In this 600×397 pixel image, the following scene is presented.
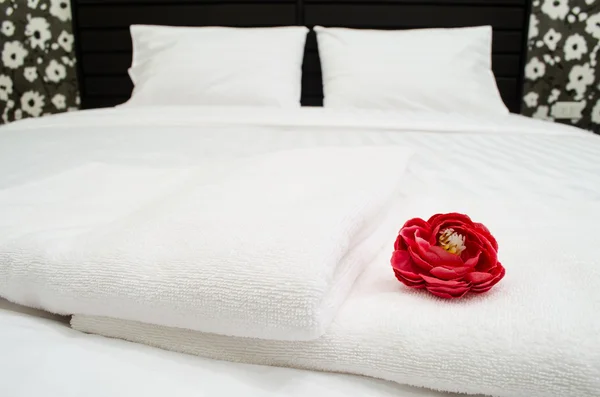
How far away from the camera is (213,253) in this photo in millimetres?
465

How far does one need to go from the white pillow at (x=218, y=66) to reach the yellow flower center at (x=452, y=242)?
1.64 meters

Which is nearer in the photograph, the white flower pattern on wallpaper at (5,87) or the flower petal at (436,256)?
the flower petal at (436,256)

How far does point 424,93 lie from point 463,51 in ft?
0.99

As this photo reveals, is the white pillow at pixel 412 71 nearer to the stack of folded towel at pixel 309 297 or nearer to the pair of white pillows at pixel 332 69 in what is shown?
the pair of white pillows at pixel 332 69

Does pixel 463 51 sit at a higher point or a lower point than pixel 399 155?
higher

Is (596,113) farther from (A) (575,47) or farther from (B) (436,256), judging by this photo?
(B) (436,256)

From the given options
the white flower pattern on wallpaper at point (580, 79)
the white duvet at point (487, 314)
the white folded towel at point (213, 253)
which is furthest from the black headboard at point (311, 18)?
the white folded towel at point (213, 253)

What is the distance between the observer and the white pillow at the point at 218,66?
6.79 ft

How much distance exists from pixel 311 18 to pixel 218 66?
2.15ft

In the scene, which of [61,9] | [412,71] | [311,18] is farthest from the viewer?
[61,9]

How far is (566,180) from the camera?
3.33 feet

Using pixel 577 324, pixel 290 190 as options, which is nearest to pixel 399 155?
pixel 290 190

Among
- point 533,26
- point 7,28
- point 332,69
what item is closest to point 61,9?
point 7,28

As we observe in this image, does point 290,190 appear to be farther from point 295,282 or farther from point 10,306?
point 10,306
